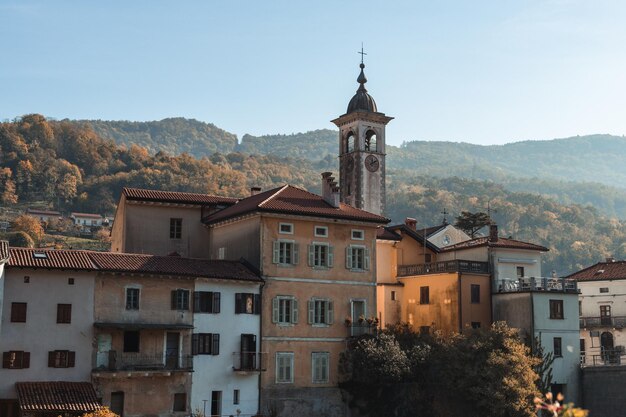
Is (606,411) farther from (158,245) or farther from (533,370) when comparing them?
(158,245)

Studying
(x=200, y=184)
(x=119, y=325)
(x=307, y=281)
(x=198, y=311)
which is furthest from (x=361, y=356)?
(x=200, y=184)

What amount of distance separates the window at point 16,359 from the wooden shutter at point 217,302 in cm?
989

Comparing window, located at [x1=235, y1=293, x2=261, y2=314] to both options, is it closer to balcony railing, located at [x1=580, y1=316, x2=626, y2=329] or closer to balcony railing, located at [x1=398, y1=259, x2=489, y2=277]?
balcony railing, located at [x1=398, y1=259, x2=489, y2=277]

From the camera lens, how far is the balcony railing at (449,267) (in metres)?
56.4

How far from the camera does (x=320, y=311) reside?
52312 mm

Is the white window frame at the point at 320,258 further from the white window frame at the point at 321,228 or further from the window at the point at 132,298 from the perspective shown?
the window at the point at 132,298

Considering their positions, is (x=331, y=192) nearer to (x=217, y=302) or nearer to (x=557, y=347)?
(x=217, y=302)

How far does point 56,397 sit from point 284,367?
42.8 ft

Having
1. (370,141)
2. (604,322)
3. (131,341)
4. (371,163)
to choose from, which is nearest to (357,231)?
(131,341)

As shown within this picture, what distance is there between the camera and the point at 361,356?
2008 inches

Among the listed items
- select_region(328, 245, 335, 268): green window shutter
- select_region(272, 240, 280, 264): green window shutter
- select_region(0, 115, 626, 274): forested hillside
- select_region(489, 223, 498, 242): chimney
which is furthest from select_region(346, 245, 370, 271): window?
select_region(0, 115, 626, 274): forested hillside

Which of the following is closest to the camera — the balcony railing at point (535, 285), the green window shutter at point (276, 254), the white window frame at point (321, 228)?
the green window shutter at point (276, 254)

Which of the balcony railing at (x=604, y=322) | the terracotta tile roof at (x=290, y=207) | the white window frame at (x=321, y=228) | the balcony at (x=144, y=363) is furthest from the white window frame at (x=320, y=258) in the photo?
the balcony railing at (x=604, y=322)

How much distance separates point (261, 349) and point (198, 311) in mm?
4253
